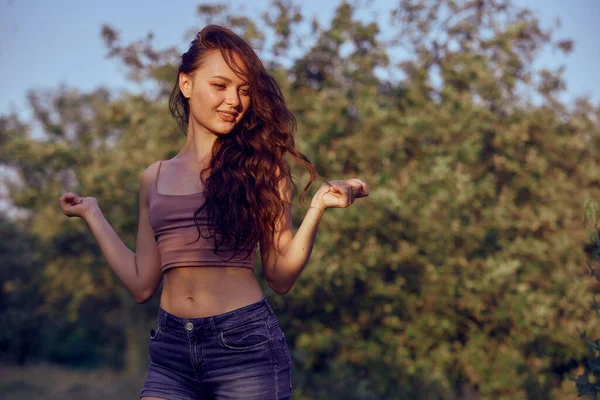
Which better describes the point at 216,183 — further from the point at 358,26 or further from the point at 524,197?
the point at 524,197

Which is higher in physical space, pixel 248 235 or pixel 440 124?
pixel 440 124

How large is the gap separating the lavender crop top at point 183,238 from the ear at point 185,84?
1.33 feet

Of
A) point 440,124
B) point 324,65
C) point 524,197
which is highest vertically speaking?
point 324,65

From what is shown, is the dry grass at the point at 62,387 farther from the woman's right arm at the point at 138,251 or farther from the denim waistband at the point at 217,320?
the denim waistband at the point at 217,320

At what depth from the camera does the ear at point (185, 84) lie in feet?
8.54

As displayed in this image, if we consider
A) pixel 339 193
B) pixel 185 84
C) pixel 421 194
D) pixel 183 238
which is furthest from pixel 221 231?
pixel 421 194

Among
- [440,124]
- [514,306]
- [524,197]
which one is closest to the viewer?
[514,306]

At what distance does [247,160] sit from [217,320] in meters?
0.54

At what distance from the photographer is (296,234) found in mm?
2359

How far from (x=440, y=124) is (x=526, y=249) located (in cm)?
150

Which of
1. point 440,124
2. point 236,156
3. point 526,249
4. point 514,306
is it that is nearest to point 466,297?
point 514,306

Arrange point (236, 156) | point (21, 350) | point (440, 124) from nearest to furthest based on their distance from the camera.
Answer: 1. point (236, 156)
2. point (440, 124)
3. point (21, 350)

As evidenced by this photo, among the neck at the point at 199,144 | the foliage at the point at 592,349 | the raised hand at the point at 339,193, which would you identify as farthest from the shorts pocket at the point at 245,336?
the foliage at the point at 592,349

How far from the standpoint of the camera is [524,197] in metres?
8.54
